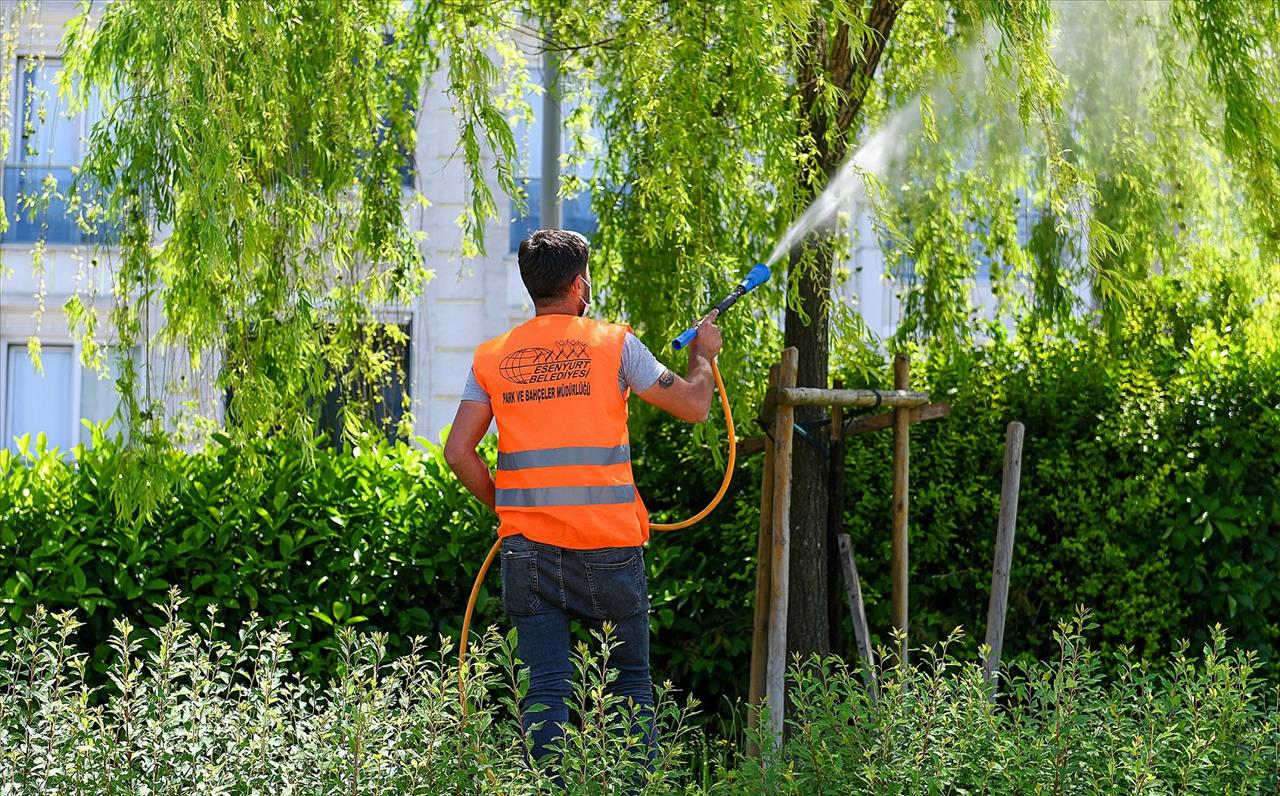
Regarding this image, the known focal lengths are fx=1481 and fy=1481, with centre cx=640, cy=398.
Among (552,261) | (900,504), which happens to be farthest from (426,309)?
(552,261)

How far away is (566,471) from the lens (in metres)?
3.90

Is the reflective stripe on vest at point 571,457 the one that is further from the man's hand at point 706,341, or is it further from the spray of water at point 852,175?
the spray of water at point 852,175

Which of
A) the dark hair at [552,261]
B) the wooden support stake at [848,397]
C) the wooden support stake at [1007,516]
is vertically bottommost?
the wooden support stake at [1007,516]

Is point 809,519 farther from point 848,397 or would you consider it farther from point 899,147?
point 899,147

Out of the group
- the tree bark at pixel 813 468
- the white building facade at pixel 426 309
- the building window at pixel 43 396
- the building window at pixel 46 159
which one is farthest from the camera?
the building window at pixel 43 396

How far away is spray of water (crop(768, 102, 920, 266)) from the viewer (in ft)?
16.9

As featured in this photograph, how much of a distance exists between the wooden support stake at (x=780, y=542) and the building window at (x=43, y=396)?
917 centimetres

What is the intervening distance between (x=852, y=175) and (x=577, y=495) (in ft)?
6.81

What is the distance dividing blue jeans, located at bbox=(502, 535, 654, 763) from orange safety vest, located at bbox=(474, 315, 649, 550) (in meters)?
0.05

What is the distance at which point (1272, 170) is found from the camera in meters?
5.04

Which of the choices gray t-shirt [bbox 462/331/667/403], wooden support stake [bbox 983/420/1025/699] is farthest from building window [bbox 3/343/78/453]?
gray t-shirt [bbox 462/331/667/403]

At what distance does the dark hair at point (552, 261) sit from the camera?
13.1 ft

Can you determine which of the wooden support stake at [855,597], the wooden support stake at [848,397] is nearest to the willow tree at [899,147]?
the wooden support stake at [855,597]

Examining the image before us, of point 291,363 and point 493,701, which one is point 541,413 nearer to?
point 291,363
